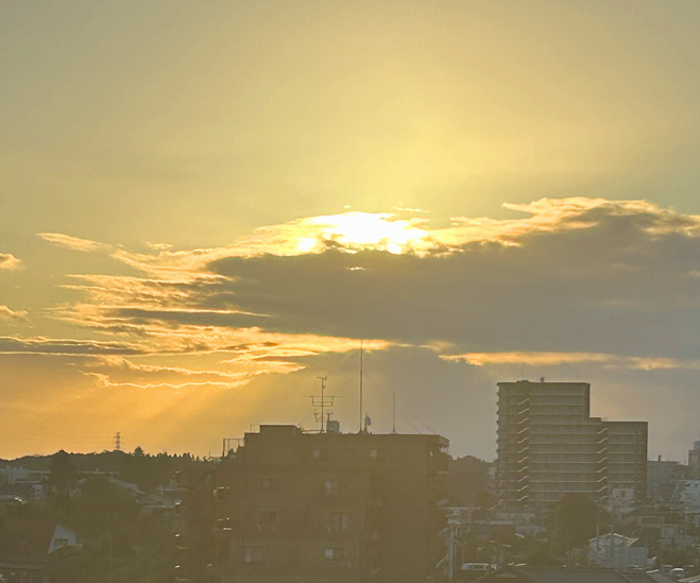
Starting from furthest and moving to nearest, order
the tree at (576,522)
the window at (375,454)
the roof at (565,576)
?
1. the tree at (576,522)
2. the window at (375,454)
3. the roof at (565,576)

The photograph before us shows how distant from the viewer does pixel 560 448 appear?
596 feet

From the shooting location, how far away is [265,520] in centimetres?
5612

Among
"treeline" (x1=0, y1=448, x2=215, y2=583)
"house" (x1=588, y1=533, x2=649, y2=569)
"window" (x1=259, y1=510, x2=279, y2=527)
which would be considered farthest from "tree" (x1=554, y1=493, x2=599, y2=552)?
"window" (x1=259, y1=510, x2=279, y2=527)

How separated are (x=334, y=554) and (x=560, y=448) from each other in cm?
13112

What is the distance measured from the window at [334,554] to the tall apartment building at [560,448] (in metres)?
126

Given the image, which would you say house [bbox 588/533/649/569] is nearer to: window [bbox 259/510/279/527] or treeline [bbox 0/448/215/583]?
treeline [bbox 0/448/215/583]

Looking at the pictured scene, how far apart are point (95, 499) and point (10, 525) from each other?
15.2 metres

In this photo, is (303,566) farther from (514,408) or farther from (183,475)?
(514,408)

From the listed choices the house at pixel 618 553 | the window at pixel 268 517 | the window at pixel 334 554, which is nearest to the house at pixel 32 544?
the window at pixel 268 517

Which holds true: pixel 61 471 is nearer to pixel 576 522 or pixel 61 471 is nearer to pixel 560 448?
pixel 576 522

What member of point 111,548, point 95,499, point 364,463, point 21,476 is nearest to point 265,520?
point 364,463

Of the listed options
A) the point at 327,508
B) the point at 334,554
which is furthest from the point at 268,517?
the point at 334,554

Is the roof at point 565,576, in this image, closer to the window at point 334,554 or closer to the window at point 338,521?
the window at point 334,554

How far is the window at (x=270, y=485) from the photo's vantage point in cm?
5659
